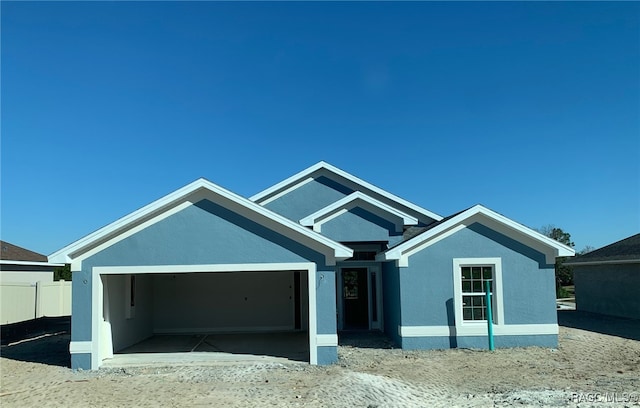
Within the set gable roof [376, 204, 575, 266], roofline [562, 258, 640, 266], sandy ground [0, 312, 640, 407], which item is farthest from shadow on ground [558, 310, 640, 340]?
gable roof [376, 204, 575, 266]

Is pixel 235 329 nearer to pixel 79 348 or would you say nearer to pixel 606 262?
pixel 79 348

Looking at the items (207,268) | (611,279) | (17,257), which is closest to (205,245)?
(207,268)

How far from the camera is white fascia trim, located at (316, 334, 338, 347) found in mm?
11797

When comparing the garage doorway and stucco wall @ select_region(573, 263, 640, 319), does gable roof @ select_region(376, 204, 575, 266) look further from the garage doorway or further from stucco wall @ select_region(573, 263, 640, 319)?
stucco wall @ select_region(573, 263, 640, 319)

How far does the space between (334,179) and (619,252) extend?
483 inches

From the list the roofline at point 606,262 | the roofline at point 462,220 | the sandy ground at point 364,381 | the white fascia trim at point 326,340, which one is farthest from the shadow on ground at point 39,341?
the roofline at point 606,262

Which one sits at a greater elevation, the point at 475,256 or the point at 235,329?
the point at 475,256

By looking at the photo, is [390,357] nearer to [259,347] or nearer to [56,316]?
[259,347]

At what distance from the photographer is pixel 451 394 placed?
30.1 feet

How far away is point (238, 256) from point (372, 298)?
252 inches

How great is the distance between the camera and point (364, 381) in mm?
9992

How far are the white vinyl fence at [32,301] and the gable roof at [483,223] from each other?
45.0 feet

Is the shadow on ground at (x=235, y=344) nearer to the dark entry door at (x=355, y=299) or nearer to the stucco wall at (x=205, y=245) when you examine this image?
the dark entry door at (x=355, y=299)

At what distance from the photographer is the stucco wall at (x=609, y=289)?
20.2m
